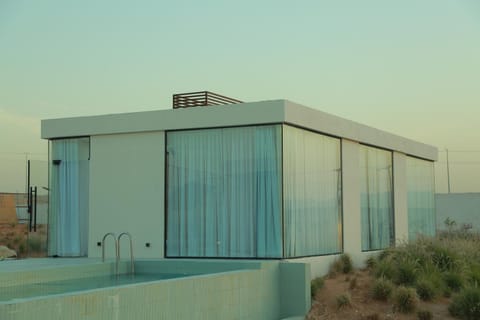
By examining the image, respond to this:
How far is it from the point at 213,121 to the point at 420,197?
930cm

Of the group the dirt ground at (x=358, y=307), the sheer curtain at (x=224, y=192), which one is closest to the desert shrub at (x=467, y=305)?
the dirt ground at (x=358, y=307)

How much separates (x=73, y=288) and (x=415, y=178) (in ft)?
41.2

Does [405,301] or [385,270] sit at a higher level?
[385,270]

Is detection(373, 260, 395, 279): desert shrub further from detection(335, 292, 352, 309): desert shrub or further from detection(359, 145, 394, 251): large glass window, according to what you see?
detection(359, 145, 394, 251): large glass window

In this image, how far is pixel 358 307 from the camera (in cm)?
1250

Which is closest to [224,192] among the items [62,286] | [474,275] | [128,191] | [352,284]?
[128,191]

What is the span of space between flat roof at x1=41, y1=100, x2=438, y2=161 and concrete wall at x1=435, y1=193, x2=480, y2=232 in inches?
1047

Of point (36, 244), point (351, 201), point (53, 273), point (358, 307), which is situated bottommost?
point (358, 307)

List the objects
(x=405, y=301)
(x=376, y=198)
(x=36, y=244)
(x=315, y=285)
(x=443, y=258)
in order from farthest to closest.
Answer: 1. (x=376, y=198)
2. (x=36, y=244)
3. (x=443, y=258)
4. (x=315, y=285)
5. (x=405, y=301)

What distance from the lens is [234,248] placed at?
1379 cm

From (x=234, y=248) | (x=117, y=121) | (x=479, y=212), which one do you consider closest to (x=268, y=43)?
(x=117, y=121)

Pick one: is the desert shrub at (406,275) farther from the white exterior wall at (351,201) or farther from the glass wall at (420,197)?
the glass wall at (420,197)

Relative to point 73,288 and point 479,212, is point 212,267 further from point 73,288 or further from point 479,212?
point 479,212

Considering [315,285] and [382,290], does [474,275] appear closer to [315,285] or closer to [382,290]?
[382,290]
